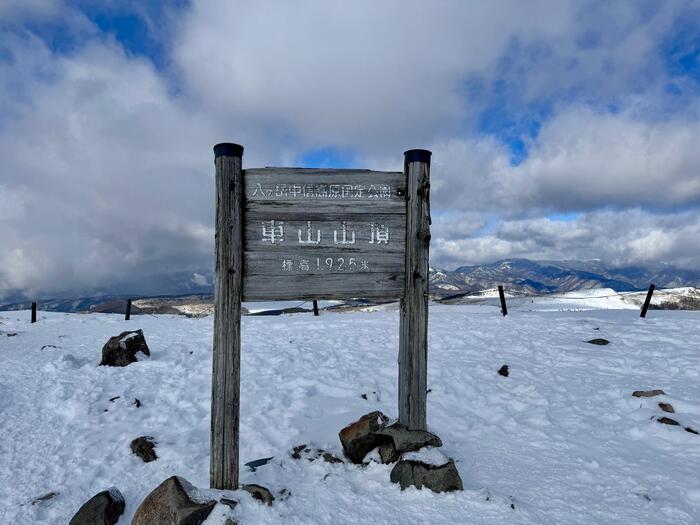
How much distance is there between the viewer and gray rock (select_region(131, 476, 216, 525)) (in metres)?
3.84

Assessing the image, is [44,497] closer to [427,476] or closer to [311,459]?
[311,459]

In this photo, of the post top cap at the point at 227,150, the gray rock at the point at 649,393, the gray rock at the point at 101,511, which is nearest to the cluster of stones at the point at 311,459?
the gray rock at the point at 101,511

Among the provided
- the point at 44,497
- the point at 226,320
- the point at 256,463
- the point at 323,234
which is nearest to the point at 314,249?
the point at 323,234

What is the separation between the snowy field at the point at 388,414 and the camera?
4.57 meters

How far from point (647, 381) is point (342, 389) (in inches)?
267

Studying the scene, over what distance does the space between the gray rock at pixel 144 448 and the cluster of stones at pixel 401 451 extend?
9.38ft

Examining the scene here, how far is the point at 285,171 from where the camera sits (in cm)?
514

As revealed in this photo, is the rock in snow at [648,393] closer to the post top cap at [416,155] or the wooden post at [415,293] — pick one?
the wooden post at [415,293]

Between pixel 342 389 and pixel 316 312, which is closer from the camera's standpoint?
pixel 342 389

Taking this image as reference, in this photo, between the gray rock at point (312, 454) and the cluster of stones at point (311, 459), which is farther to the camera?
the gray rock at point (312, 454)

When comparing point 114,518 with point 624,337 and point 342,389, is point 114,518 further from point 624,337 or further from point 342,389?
point 624,337

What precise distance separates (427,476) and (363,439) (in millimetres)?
1085

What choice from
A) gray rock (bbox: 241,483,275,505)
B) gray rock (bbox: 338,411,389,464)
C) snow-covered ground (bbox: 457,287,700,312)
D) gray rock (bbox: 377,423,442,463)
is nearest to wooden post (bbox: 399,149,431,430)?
gray rock (bbox: 377,423,442,463)

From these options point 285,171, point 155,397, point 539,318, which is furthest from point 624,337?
point 155,397
